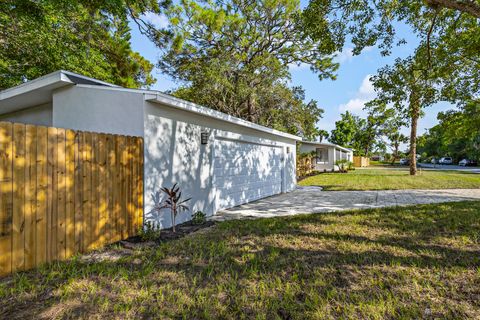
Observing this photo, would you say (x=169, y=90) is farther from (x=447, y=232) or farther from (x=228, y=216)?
(x=447, y=232)

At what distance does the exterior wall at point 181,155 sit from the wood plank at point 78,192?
47.2 inches

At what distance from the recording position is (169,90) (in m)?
17.0

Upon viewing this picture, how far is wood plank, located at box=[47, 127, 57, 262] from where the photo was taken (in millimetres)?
3430

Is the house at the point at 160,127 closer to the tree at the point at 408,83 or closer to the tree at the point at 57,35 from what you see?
the tree at the point at 57,35

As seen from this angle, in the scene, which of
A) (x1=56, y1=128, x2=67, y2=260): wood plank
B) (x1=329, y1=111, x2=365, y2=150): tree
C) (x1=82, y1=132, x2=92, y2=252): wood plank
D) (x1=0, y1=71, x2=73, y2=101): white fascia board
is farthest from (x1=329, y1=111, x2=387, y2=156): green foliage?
(x1=56, y1=128, x2=67, y2=260): wood plank

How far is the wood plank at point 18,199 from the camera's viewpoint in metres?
3.08

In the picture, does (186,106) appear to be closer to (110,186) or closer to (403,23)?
(110,186)

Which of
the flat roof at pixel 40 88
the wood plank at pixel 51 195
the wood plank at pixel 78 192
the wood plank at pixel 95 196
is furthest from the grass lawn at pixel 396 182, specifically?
the wood plank at pixel 51 195

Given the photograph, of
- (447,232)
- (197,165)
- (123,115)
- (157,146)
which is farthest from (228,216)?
(447,232)

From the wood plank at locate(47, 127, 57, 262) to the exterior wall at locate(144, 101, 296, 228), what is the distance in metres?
1.57

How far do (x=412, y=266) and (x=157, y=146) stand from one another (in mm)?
4593

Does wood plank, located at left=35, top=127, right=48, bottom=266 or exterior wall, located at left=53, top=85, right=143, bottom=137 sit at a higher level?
exterior wall, located at left=53, top=85, right=143, bottom=137

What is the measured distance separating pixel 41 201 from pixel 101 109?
2227mm

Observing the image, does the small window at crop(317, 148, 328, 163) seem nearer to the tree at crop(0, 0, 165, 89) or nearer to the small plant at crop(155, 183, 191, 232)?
the tree at crop(0, 0, 165, 89)
